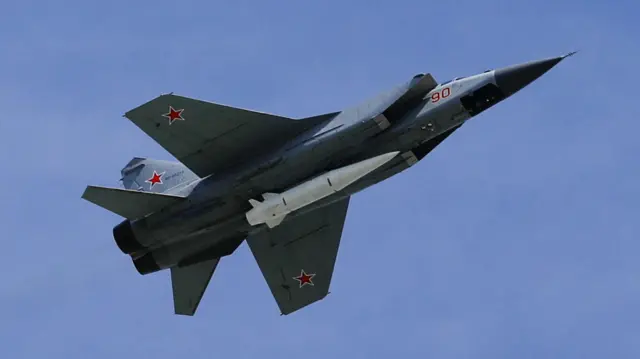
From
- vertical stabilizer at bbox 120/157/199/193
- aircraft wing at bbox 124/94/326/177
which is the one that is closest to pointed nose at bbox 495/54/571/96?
aircraft wing at bbox 124/94/326/177

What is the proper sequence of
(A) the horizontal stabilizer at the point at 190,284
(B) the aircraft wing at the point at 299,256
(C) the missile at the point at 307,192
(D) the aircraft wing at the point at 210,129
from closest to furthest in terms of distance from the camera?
(C) the missile at the point at 307,192 → (D) the aircraft wing at the point at 210,129 → (A) the horizontal stabilizer at the point at 190,284 → (B) the aircraft wing at the point at 299,256

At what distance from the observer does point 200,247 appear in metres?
32.7

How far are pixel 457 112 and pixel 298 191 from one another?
3952mm

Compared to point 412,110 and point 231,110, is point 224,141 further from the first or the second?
point 412,110

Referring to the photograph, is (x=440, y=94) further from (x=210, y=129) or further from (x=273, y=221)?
(x=210, y=129)

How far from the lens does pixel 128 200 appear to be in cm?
3153

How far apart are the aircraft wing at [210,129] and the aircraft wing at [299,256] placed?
3.54 m

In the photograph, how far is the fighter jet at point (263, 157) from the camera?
30.0 m

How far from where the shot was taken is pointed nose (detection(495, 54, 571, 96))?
1181 inches

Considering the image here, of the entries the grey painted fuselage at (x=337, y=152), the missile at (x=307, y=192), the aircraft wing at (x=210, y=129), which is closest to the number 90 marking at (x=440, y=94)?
the grey painted fuselage at (x=337, y=152)

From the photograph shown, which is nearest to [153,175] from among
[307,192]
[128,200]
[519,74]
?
[128,200]

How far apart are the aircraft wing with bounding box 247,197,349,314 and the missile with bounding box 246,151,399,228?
3.36 meters

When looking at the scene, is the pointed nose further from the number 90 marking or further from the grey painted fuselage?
the number 90 marking

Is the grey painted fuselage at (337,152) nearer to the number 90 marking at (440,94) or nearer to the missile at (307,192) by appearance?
the number 90 marking at (440,94)
